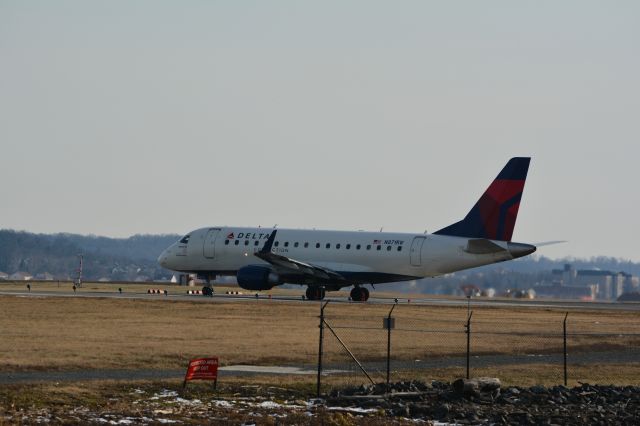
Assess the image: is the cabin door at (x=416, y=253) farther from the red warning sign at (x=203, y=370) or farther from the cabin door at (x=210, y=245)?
the red warning sign at (x=203, y=370)

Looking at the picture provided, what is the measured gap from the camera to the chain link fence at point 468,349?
34344mm

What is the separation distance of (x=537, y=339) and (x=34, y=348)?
68.3ft

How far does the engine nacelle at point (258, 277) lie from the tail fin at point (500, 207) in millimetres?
11200

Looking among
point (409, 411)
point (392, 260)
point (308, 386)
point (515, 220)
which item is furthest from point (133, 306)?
point (409, 411)

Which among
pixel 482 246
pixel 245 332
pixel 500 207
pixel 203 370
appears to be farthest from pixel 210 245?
pixel 203 370

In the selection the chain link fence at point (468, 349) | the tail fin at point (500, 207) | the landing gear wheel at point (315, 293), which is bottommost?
the chain link fence at point (468, 349)

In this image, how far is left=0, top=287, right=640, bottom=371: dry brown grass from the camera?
36.7 meters

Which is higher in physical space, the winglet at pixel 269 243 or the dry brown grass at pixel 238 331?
the winglet at pixel 269 243

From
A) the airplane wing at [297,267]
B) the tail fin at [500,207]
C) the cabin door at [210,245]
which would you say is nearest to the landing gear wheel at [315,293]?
the airplane wing at [297,267]

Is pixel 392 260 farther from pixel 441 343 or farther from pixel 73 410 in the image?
pixel 73 410

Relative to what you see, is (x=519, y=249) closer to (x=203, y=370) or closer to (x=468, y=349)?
(x=468, y=349)

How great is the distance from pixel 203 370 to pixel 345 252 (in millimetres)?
43409

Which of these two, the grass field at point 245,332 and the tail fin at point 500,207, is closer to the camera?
the grass field at point 245,332

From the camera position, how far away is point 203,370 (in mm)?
29578
